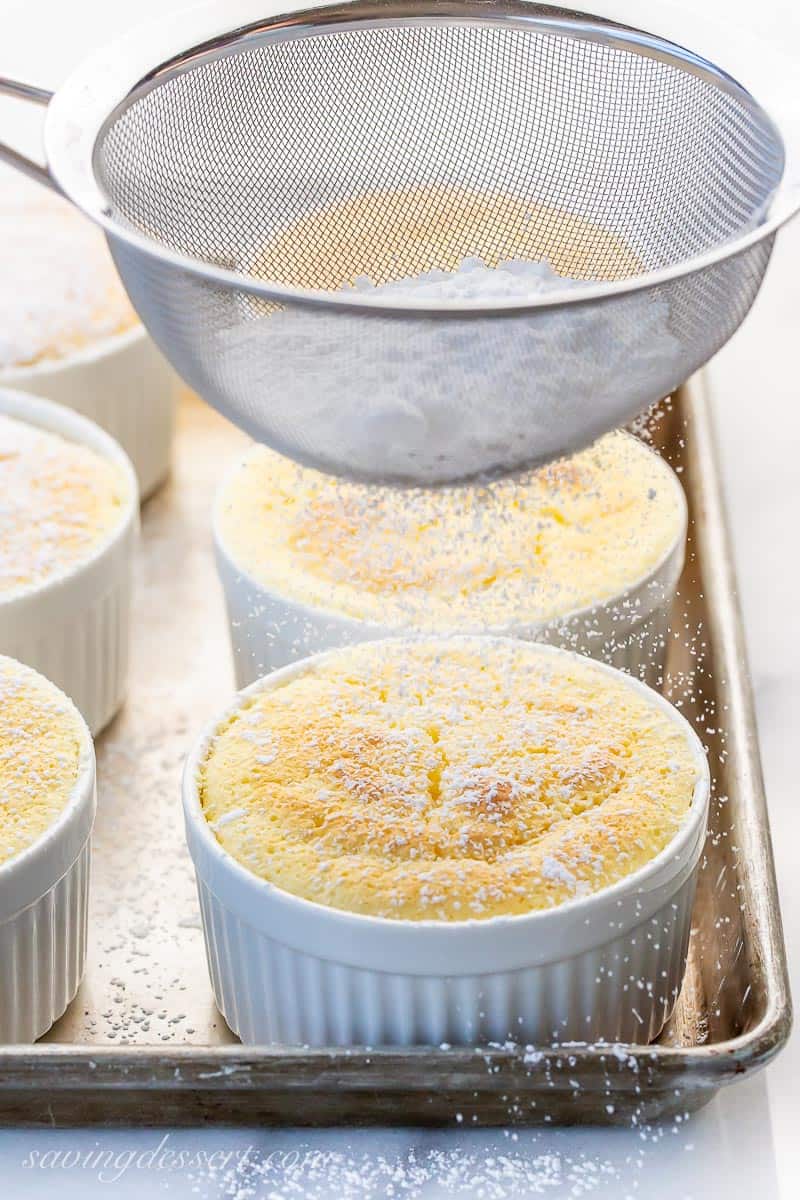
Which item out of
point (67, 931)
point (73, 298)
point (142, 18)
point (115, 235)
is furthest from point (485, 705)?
point (142, 18)

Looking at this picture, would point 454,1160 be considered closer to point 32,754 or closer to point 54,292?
point 32,754

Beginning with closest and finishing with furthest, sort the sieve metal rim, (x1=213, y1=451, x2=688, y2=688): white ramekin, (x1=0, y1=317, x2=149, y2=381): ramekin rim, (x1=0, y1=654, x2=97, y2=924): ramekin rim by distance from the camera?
the sieve metal rim, (x1=0, y1=654, x2=97, y2=924): ramekin rim, (x1=213, y1=451, x2=688, y2=688): white ramekin, (x1=0, y1=317, x2=149, y2=381): ramekin rim

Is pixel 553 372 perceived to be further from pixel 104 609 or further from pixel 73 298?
pixel 73 298

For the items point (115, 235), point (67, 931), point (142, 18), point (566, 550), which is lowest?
point (67, 931)

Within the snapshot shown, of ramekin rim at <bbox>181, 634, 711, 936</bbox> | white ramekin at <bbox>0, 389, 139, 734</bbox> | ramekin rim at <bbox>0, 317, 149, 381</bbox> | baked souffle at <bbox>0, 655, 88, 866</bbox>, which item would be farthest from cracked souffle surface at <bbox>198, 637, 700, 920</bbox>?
ramekin rim at <bbox>0, 317, 149, 381</bbox>

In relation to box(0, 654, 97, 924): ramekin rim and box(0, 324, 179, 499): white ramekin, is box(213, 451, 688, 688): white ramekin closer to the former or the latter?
box(0, 654, 97, 924): ramekin rim
